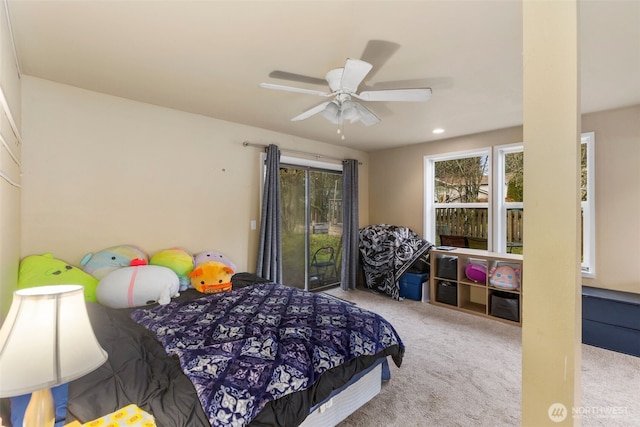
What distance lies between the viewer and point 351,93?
216 cm

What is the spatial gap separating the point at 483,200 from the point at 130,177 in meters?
4.38

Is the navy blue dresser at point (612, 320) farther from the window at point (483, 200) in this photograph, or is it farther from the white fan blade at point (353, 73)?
the white fan blade at point (353, 73)

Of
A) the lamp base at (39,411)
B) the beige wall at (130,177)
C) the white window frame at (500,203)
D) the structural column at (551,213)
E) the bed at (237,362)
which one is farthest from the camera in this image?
the white window frame at (500,203)

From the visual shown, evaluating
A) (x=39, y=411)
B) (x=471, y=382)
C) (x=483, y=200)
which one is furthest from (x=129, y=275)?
(x=483, y=200)

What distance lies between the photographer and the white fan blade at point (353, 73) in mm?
1719

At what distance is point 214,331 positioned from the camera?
1860mm

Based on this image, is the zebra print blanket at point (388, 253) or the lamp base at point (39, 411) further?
the zebra print blanket at point (388, 253)

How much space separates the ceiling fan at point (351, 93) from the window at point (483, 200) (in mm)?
2388

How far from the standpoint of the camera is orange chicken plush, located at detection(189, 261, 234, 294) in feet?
9.05

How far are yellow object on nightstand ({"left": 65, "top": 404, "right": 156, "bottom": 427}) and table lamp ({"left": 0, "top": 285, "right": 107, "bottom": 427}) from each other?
20 cm

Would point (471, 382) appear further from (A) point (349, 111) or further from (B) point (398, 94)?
(A) point (349, 111)

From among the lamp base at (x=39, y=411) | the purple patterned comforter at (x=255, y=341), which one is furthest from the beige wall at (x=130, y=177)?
the lamp base at (x=39, y=411)

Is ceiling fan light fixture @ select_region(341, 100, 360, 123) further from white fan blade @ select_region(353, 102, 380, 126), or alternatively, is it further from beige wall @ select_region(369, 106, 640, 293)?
beige wall @ select_region(369, 106, 640, 293)

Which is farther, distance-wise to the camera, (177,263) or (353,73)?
(177,263)
